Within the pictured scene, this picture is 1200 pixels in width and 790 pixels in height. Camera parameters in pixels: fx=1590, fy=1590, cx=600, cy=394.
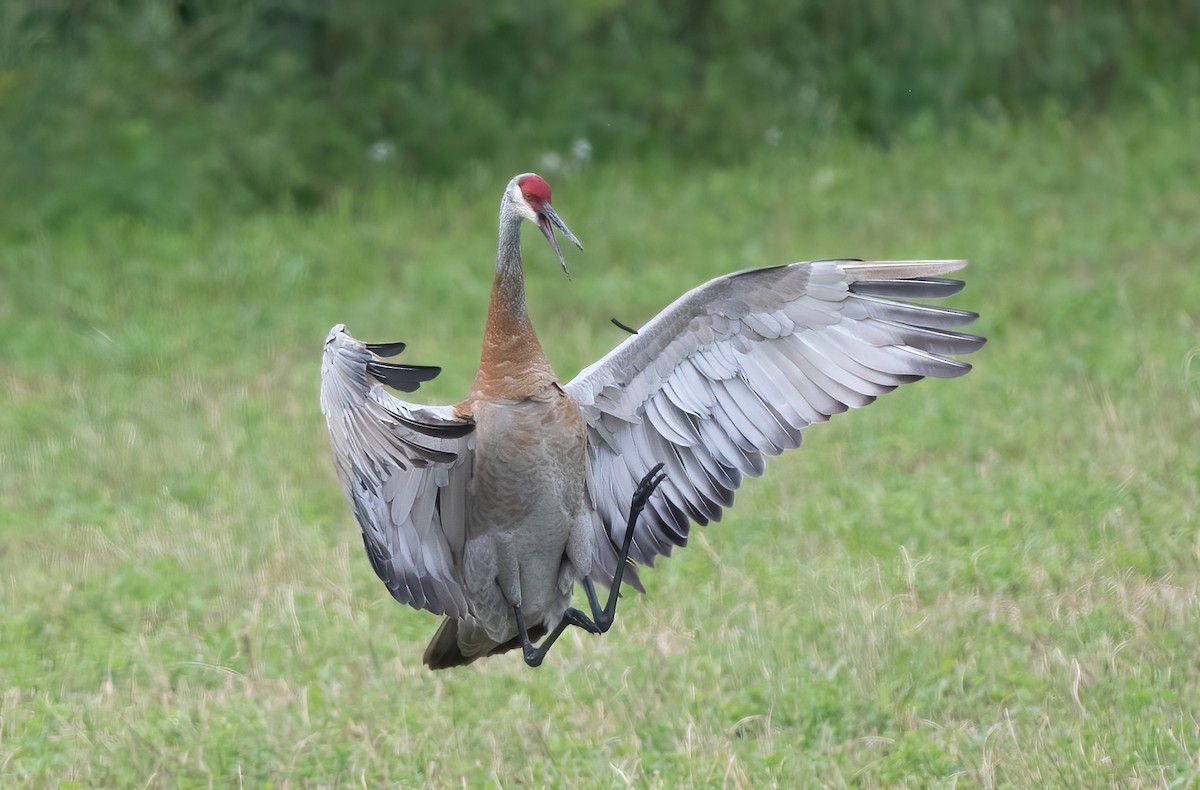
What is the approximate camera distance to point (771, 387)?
4.66m

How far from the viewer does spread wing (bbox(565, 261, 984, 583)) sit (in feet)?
Result: 14.7

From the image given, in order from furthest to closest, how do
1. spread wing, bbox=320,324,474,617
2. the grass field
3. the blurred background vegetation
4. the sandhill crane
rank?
the blurred background vegetation
the grass field
the sandhill crane
spread wing, bbox=320,324,474,617

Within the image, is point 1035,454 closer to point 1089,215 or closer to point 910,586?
point 910,586

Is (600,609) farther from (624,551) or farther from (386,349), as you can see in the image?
(386,349)

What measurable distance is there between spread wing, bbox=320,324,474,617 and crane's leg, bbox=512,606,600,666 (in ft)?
0.63

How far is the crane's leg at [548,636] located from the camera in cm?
475

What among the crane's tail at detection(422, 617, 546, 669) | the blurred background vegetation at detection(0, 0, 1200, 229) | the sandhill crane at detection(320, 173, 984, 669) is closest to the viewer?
the sandhill crane at detection(320, 173, 984, 669)

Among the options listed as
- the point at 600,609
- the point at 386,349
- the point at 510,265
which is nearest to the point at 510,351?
the point at 510,265

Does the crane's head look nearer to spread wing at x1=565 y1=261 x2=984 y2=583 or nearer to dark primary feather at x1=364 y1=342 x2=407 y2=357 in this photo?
spread wing at x1=565 y1=261 x2=984 y2=583

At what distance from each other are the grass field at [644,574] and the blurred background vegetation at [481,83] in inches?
26.1

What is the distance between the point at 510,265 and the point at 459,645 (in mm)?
1215

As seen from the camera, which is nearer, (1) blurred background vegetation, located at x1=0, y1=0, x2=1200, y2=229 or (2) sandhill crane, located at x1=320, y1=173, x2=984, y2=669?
(2) sandhill crane, located at x1=320, y1=173, x2=984, y2=669

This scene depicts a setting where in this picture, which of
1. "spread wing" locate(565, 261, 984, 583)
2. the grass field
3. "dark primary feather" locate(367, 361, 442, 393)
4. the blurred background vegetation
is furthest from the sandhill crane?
the blurred background vegetation

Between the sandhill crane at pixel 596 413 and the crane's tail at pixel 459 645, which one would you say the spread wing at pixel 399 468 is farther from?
the crane's tail at pixel 459 645
